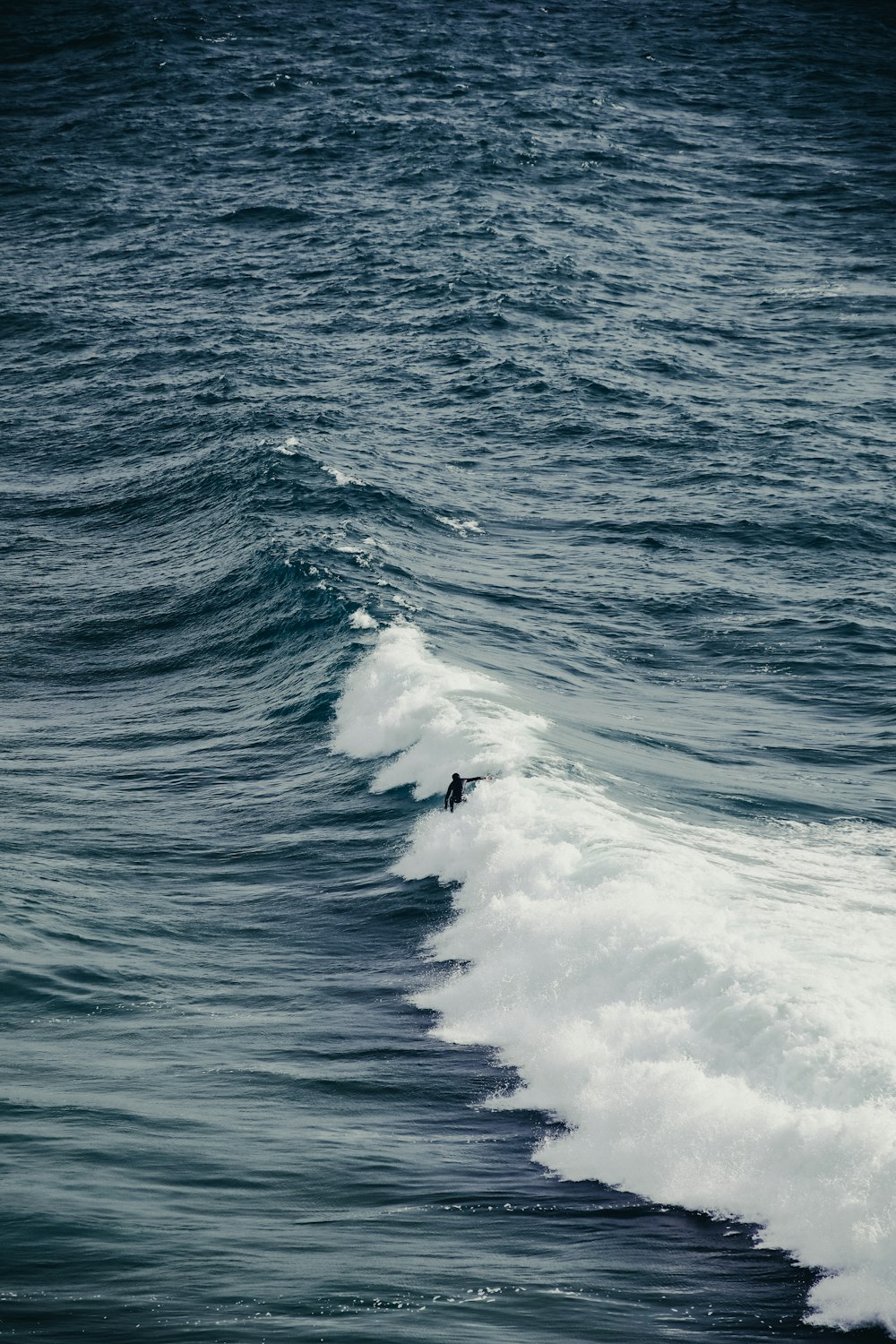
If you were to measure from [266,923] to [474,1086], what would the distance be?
19.8 ft

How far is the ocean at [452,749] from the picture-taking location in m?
14.6

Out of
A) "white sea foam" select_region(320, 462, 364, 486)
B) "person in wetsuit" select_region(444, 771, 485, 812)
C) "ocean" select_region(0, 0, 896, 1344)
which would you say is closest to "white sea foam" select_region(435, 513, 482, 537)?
"ocean" select_region(0, 0, 896, 1344)

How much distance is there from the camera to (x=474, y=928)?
71.5 ft

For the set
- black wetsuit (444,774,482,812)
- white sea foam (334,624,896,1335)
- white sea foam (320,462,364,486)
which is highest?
white sea foam (320,462,364,486)

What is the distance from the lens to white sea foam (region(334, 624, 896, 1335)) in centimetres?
1502

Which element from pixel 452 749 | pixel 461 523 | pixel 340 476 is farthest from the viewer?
pixel 340 476

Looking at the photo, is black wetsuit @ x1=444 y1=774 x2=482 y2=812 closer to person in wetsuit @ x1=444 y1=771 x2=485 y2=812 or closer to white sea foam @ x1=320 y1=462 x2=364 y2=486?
person in wetsuit @ x1=444 y1=771 x2=485 y2=812

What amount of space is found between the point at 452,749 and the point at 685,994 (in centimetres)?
1002

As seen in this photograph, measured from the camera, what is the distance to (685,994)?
1831cm

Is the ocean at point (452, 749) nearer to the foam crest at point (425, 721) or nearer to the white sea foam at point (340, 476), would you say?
the foam crest at point (425, 721)

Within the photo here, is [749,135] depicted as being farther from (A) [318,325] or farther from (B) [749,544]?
(B) [749,544]

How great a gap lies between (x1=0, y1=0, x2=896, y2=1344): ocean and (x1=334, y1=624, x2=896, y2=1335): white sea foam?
69 mm

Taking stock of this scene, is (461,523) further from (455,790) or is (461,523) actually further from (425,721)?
(455,790)

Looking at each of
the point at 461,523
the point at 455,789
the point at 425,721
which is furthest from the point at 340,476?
the point at 455,789
